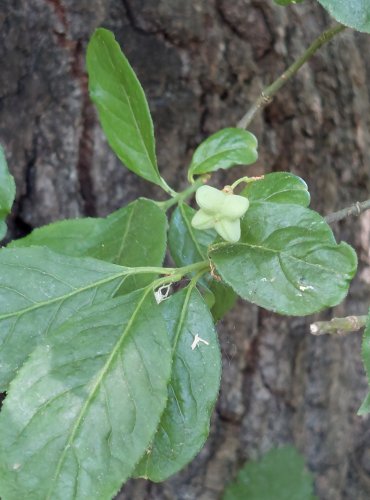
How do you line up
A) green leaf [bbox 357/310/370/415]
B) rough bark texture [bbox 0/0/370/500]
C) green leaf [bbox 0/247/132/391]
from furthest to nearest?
rough bark texture [bbox 0/0/370/500]
green leaf [bbox 0/247/132/391]
green leaf [bbox 357/310/370/415]

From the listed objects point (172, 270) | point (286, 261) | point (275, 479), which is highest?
point (286, 261)

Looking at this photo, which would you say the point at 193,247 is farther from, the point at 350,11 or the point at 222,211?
the point at 350,11

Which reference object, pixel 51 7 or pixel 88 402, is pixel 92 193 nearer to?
pixel 51 7

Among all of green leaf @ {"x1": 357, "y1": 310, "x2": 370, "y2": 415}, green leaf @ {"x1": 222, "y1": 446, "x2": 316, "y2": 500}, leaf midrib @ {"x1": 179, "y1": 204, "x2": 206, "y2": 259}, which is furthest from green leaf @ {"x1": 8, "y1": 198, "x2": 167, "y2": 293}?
green leaf @ {"x1": 222, "y1": 446, "x2": 316, "y2": 500}

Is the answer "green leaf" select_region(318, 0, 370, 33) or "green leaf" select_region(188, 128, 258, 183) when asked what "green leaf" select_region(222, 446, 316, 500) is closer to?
"green leaf" select_region(188, 128, 258, 183)

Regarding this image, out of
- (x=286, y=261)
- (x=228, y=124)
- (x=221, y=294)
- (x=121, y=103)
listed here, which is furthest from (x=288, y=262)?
(x=228, y=124)

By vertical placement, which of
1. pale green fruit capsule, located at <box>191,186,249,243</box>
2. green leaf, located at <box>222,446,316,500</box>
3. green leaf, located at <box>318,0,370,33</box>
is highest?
green leaf, located at <box>318,0,370,33</box>

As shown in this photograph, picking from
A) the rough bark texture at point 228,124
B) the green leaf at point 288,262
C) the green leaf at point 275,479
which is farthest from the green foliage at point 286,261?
the green leaf at point 275,479

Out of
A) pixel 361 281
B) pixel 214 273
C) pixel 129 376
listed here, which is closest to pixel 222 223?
pixel 214 273
